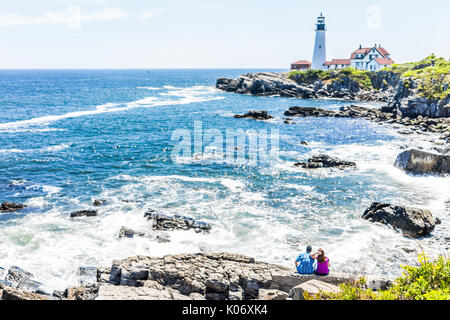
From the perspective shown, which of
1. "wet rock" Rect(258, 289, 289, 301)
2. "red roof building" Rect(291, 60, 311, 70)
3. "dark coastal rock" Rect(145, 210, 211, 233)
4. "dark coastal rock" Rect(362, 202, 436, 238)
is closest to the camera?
"wet rock" Rect(258, 289, 289, 301)

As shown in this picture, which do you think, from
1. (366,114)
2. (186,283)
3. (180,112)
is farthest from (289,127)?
(186,283)

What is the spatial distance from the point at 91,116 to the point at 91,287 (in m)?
60.6

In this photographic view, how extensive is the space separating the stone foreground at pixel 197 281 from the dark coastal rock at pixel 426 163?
23793mm

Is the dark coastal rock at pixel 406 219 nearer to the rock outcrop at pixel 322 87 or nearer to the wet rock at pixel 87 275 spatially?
the wet rock at pixel 87 275

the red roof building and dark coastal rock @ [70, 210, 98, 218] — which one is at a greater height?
the red roof building

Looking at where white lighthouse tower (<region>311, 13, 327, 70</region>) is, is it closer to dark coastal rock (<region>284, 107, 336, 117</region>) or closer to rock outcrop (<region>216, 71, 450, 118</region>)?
rock outcrop (<region>216, 71, 450, 118</region>)

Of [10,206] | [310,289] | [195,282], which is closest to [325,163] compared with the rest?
[195,282]

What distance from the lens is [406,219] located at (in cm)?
2209

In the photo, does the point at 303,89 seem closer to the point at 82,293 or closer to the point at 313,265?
the point at 313,265

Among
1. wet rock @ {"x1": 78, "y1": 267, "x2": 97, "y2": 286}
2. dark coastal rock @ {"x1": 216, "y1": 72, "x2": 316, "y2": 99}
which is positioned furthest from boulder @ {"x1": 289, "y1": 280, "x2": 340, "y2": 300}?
dark coastal rock @ {"x1": 216, "y1": 72, "x2": 316, "y2": 99}

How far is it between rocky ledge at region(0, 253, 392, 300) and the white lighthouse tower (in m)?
137

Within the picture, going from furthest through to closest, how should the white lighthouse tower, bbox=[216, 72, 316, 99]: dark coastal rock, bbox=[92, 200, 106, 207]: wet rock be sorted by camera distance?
1. the white lighthouse tower
2. bbox=[216, 72, 316, 99]: dark coastal rock
3. bbox=[92, 200, 106, 207]: wet rock

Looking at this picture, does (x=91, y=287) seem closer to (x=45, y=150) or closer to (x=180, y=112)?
(x=45, y=150)

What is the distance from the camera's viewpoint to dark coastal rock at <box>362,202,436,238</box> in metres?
21.5
